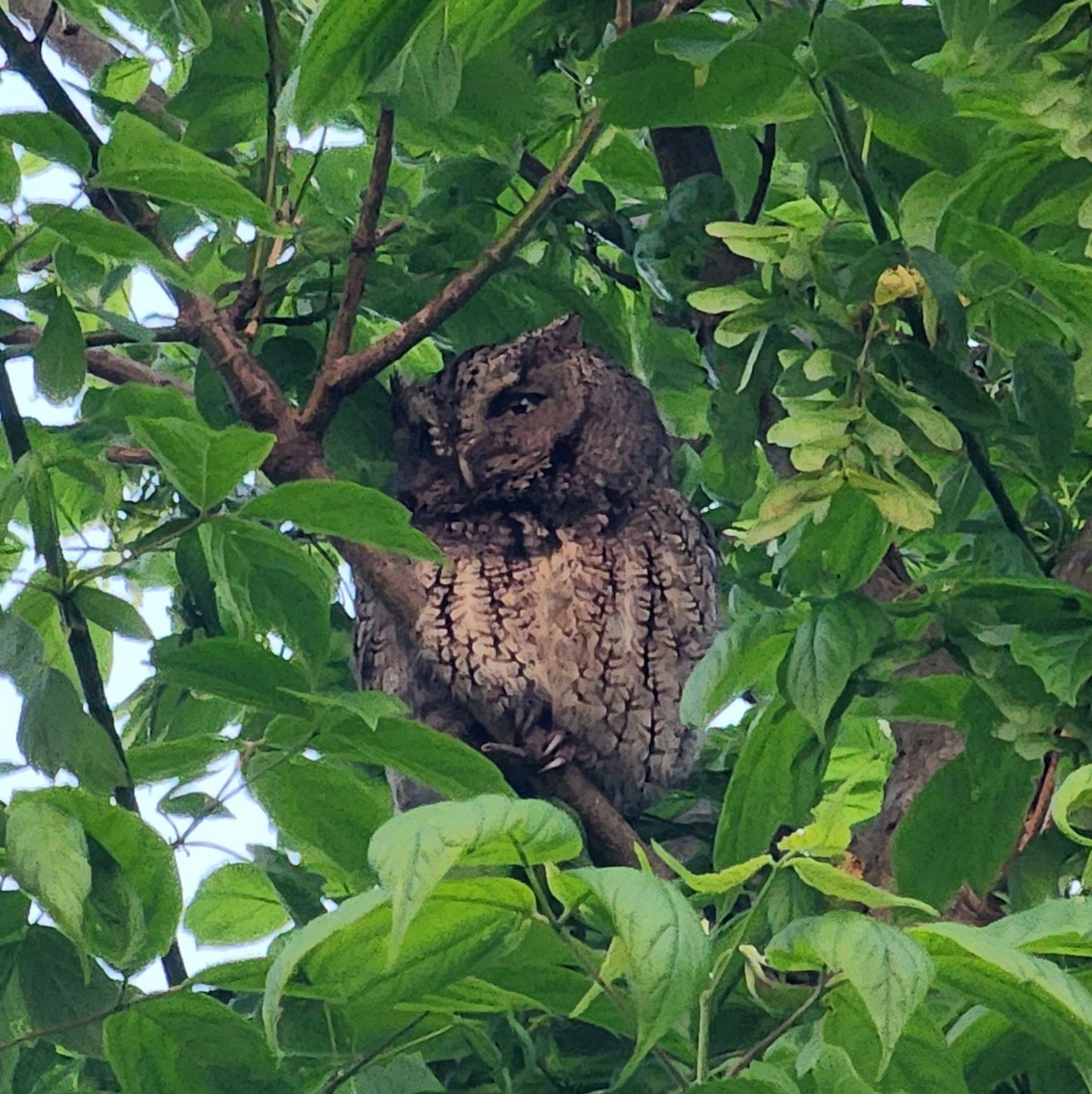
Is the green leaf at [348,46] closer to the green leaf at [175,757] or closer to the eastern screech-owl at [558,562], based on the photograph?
the green leaf at [175,757]

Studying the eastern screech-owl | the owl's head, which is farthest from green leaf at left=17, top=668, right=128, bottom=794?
the owl's head

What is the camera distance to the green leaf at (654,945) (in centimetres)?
65

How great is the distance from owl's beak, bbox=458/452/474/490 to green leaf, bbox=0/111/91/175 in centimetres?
81

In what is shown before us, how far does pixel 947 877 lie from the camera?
1.07 metres

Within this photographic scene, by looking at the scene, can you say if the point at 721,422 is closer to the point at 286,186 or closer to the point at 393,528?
the point at 393,528

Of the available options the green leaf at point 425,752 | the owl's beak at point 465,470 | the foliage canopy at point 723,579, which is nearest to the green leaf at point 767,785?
the foliage canopy at point 723,579

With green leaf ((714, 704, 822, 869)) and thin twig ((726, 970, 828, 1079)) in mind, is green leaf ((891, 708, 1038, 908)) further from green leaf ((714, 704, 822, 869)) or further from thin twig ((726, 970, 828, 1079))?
thin twig ((726, 970, 828, 1079))

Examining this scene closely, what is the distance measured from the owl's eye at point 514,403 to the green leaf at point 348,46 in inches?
37.6

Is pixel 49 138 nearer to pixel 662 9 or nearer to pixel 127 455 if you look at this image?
pixel 662 9

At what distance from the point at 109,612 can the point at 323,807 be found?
18 centimetres

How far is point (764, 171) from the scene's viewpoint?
125cm

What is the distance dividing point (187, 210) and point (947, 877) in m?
0.79

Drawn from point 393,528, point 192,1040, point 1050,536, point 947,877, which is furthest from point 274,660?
point 1050,536

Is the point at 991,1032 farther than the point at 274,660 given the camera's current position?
No
